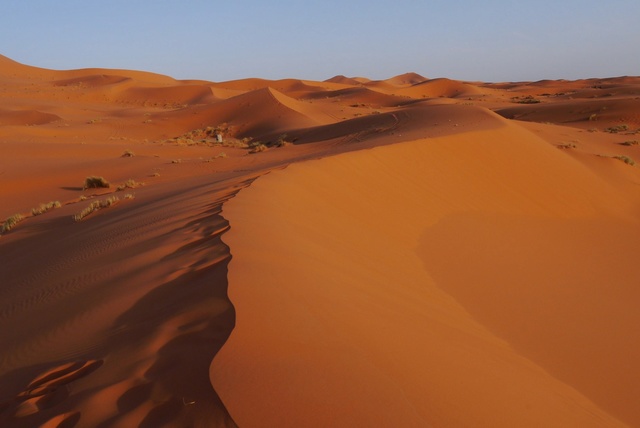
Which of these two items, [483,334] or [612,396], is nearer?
[612,396]

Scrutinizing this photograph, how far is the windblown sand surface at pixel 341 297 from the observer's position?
2863 mm

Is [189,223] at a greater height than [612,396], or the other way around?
[189,223]

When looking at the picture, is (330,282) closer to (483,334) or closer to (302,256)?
(302,256)

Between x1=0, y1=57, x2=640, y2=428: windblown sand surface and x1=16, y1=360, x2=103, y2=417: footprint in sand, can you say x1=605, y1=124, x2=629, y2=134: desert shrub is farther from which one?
x1=16, y1=360, x2=103, y2=417: footprint in sand

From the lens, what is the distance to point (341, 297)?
432 cm

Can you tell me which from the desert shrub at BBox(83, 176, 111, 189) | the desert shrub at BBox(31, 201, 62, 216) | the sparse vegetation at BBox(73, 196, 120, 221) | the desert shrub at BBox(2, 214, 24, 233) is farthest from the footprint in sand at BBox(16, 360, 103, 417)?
the desert shrub at BBox(83, 176, 111, 189)

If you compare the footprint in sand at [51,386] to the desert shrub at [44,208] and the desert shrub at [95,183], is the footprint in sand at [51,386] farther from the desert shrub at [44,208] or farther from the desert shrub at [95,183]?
the desert shrub at [95,183]

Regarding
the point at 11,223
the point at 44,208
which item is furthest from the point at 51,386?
the point at 44,208

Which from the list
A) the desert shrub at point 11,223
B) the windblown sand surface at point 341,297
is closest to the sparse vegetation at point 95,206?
the windblown sand surface at point 341,297

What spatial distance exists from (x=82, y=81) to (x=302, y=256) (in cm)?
7120

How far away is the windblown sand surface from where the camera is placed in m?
2.86

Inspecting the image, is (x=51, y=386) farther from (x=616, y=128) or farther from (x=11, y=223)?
(x=616, y=128)

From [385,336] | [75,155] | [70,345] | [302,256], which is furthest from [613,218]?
[75,155]

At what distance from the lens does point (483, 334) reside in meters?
5.09
